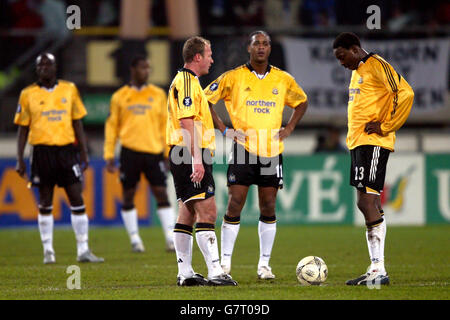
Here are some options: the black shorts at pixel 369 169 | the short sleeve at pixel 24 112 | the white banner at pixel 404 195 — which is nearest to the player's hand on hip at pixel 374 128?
the black shorts at pixel 369 169

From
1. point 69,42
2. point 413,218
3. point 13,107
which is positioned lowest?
point 413,218

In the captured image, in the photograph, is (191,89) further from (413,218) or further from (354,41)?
(413,218)

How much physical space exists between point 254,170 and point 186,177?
1150 mm

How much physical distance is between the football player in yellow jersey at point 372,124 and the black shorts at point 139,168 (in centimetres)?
455

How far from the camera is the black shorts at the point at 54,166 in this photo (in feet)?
35.5

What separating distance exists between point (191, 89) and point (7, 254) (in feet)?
17.4

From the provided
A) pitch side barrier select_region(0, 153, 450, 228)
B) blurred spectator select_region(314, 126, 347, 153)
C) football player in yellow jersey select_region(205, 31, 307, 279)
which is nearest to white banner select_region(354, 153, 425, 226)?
pitch side barrier select_region(0, 153, 450, 228)

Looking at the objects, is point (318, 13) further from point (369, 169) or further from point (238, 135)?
point (369, 169)

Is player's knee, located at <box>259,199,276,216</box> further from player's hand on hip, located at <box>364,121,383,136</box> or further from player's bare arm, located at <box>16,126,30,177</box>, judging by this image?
player's bare arm, located at <box>16,126,30,177</box>

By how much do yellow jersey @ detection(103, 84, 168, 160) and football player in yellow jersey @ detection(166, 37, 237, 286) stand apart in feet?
14.2

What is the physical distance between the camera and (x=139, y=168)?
12.4m

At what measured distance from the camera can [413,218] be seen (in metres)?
16.4

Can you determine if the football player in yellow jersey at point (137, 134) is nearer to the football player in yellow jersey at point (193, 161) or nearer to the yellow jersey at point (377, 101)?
the football player in yellow jersey at point (193, 161)
